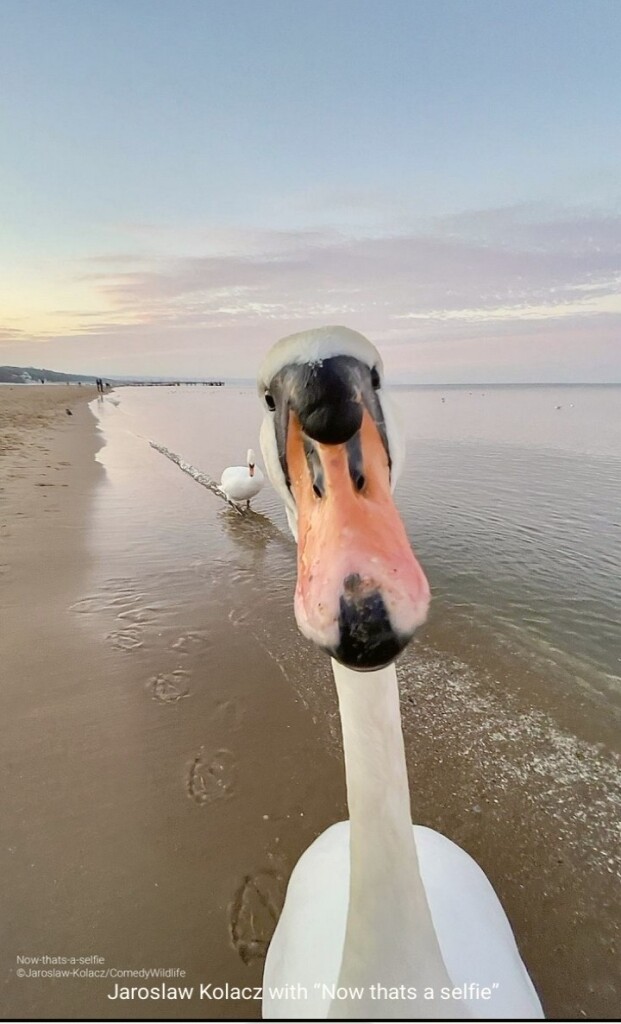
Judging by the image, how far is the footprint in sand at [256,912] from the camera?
253 cm

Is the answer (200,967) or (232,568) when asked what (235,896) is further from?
(232,568)

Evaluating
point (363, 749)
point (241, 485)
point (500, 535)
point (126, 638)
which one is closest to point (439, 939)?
point (363, 749)

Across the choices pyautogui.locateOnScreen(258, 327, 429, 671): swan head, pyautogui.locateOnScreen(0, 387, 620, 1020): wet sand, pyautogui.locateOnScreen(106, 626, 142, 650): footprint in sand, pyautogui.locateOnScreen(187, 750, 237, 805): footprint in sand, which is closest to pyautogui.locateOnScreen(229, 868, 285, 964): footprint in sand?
pyautogui.locateOnScreen(0, 387, 620, 1020): wet sand

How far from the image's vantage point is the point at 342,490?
3.69ft

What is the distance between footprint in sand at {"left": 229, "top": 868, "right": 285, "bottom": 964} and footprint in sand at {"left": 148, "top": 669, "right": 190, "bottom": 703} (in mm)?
1763

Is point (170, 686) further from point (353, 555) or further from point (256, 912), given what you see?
point (353, 555)

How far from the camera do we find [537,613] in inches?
241

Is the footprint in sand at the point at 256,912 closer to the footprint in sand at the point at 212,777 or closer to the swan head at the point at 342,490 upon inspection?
the footprint in sand at the point at 212,777

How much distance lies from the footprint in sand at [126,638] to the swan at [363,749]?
3.18 meters

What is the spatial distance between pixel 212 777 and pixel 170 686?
1.16 meters

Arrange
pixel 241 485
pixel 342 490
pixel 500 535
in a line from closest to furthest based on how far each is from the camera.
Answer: pixel 342 490 → pixel 500 535 → pixel 241 485

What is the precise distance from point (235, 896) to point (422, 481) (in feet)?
36.6

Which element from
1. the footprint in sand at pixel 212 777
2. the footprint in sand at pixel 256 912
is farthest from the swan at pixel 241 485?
the footprint in sand at pixel 256 912

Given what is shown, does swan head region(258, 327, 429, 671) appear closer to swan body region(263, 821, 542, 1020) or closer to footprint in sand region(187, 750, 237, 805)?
swan body region(263, 821, 542, 1020)
